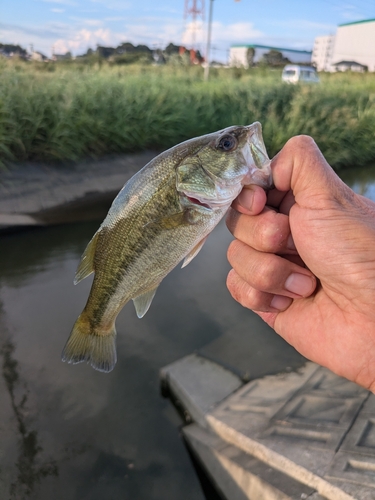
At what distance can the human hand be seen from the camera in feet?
5.49

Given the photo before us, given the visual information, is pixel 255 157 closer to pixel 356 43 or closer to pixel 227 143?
pixel 227 143

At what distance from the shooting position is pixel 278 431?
107 inches

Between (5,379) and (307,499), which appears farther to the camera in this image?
(5,379)

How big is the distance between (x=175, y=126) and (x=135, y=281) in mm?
8877

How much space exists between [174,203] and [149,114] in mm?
8487

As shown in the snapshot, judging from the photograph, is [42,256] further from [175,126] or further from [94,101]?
[175,126]

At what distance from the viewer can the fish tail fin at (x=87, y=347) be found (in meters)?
Result: 1.94

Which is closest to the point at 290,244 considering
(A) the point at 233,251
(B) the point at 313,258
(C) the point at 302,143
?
(B) the point at 313,258

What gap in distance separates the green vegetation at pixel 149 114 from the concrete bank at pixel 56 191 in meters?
0.35

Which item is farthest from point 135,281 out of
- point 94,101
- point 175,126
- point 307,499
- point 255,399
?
point 175,126

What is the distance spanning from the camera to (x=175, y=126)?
32.8ft

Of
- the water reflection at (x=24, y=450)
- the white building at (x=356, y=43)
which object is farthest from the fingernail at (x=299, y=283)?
the white building at (x=356, y=43)

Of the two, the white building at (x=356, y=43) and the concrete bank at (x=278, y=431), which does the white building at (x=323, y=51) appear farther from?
the concrete bank at (x=278, y=431)

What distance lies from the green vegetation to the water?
3.19m
